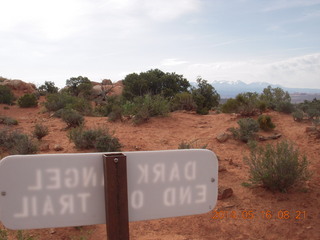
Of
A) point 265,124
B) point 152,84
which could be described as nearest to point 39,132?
point 265,124

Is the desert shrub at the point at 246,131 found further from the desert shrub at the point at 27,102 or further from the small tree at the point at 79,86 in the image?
the small tree at the point at 79,86

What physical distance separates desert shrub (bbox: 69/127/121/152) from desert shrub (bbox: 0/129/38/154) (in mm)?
1065

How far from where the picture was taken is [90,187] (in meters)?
1.31

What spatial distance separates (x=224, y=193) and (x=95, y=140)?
404 cm

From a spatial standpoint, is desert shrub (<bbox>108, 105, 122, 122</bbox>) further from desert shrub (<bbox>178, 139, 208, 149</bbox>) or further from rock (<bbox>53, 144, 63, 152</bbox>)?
desert shrub (<bbox>178, 139, 208, 149</bbox>)

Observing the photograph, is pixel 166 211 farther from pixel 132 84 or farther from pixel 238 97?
pixel 132 84

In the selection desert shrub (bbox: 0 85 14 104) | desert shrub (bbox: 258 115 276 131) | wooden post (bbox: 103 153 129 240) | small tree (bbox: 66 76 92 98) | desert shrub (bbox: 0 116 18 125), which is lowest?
desert shrub (bbox: 258 115 276 131)

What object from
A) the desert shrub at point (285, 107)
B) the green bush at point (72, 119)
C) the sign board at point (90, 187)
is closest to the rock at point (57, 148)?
the green bush at point (72, 119)

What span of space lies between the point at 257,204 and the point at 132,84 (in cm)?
2230

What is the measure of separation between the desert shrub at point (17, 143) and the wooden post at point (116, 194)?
6.22 meters

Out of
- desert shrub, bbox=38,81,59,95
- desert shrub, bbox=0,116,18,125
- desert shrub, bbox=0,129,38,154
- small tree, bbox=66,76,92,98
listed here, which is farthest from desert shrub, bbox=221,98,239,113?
desert shrub, bbox=38,81,59,95

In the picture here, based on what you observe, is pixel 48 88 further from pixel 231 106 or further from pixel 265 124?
pixel 265 124

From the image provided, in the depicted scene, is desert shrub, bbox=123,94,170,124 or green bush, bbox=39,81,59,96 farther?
green bush, bbox=39,81,59,96
